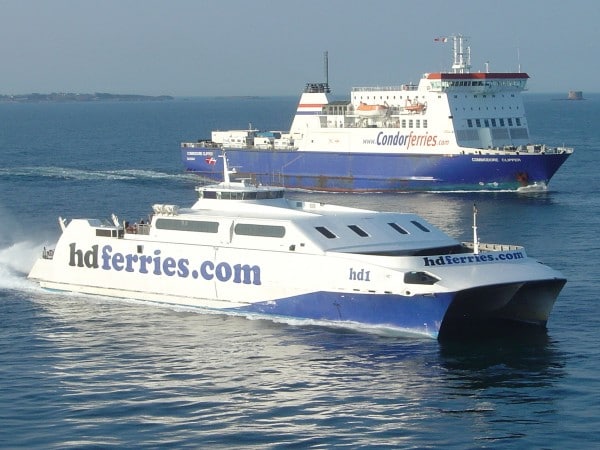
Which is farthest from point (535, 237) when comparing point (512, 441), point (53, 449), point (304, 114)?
point (304, 114)

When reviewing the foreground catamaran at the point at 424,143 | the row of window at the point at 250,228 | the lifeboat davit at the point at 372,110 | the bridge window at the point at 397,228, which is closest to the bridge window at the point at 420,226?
the row of window at the point at 250,228

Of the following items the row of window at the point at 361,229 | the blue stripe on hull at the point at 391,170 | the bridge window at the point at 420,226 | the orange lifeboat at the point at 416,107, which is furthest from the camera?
the orange lifeboat at the point at 416,107

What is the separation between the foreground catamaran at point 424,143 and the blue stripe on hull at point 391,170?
0.22 feet

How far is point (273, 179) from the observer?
8762 cm

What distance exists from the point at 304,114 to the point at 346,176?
10.2 metres

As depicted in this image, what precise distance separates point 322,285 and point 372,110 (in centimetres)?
5072

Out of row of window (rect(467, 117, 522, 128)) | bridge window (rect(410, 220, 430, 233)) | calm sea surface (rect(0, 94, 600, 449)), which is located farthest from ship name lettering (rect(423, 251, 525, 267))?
row of window (rect(467, 117, 522, 128))

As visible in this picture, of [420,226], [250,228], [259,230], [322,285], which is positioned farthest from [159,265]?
[420,226]

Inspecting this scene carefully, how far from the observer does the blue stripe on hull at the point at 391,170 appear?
78125mm

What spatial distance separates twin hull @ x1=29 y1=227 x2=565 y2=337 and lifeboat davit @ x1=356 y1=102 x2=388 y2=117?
46.2m

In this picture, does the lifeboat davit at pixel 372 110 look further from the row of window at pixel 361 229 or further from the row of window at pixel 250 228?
the row of window at pixel 361 229

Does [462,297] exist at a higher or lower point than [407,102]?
lower

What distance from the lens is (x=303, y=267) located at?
117 ft

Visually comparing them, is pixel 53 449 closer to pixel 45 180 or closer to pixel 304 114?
pixel 45 180
